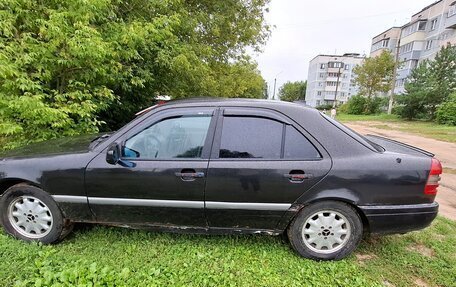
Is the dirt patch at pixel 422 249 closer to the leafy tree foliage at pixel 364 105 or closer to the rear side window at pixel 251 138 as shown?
the rear side window at pixel 251 138

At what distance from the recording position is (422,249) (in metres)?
3.07

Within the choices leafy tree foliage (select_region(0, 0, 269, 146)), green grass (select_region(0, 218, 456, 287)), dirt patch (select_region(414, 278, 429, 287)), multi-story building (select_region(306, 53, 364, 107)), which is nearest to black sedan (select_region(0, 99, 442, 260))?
green grass (select_region(0, 218, 456, 287))

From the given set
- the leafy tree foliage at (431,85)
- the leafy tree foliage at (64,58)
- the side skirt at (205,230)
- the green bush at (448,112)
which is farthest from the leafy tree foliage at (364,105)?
the side skirt at (205,230)

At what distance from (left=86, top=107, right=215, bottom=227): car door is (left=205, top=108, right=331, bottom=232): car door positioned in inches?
5.8

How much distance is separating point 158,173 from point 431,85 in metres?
28.8

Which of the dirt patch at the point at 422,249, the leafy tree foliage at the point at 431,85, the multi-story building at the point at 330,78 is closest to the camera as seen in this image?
the dirt patch at the point at 422,249

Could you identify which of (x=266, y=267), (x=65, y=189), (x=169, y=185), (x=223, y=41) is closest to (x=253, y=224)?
(x=266, y=267)

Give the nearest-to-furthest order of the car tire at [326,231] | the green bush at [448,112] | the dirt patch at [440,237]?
the car tire at [326,231], the dirt patch at [440,237], the green bush at [448,112]

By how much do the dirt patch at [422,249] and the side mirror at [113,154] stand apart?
10.8ft

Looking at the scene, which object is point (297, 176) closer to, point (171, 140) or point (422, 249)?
point (171, 140)

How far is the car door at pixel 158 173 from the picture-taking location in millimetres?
2590

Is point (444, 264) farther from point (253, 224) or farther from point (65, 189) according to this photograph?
point (65, 189)

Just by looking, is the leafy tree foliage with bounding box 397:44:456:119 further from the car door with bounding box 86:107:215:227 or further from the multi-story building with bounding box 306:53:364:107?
the multi-story building with bounding box 306:53:364:107

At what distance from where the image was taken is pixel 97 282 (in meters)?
2.28
